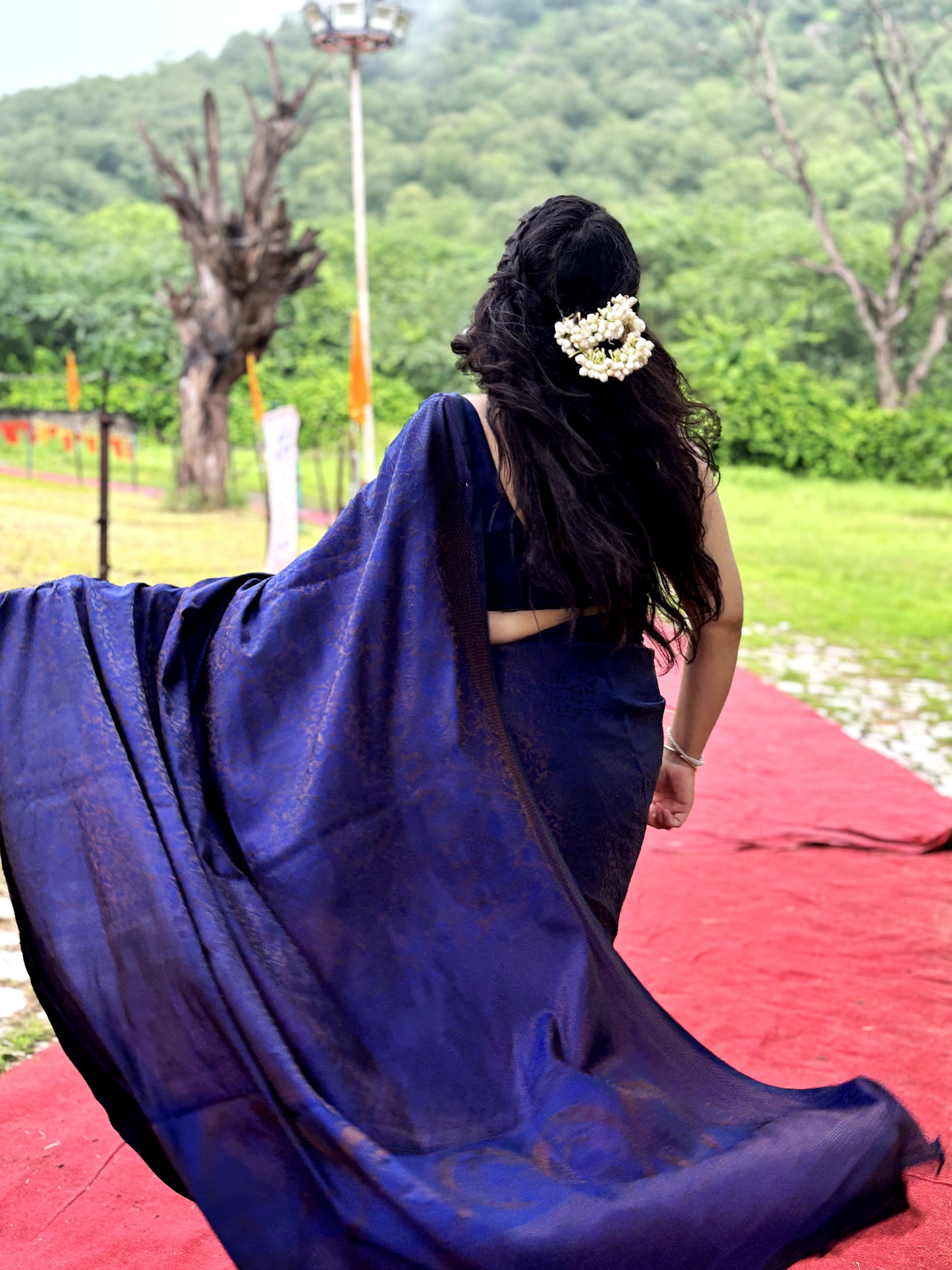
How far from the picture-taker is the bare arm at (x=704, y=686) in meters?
1.93

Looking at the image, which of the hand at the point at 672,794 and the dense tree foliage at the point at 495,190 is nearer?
the hand at the point at 672,794

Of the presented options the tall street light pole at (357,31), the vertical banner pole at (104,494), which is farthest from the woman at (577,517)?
the tall street light pole at (357,31)

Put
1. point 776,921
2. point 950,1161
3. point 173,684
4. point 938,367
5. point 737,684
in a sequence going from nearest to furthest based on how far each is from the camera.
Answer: point 173,684 → point 950,1161 → point 776,921 → point 737,684 → point 938,367

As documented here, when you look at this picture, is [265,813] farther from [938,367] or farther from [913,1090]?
[938,367]

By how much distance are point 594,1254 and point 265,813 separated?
68 cm

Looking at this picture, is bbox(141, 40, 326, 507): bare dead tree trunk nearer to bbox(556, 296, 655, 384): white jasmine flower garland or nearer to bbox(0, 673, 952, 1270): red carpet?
bbox(0, 673, 952, 1270): red carpet

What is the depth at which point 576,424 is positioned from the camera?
1.73m

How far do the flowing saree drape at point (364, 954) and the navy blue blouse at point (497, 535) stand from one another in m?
0.04

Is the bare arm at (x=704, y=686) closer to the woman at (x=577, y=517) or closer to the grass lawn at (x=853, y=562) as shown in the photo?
the woman at (x=577, y=517)

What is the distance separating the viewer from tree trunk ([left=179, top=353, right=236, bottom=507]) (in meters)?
16.3

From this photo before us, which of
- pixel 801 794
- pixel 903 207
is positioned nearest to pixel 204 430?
pixel 801 794

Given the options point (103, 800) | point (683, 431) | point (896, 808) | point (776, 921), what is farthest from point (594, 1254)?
point (896, 808)

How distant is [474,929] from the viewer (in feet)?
5.37

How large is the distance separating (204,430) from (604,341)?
15411 mm
